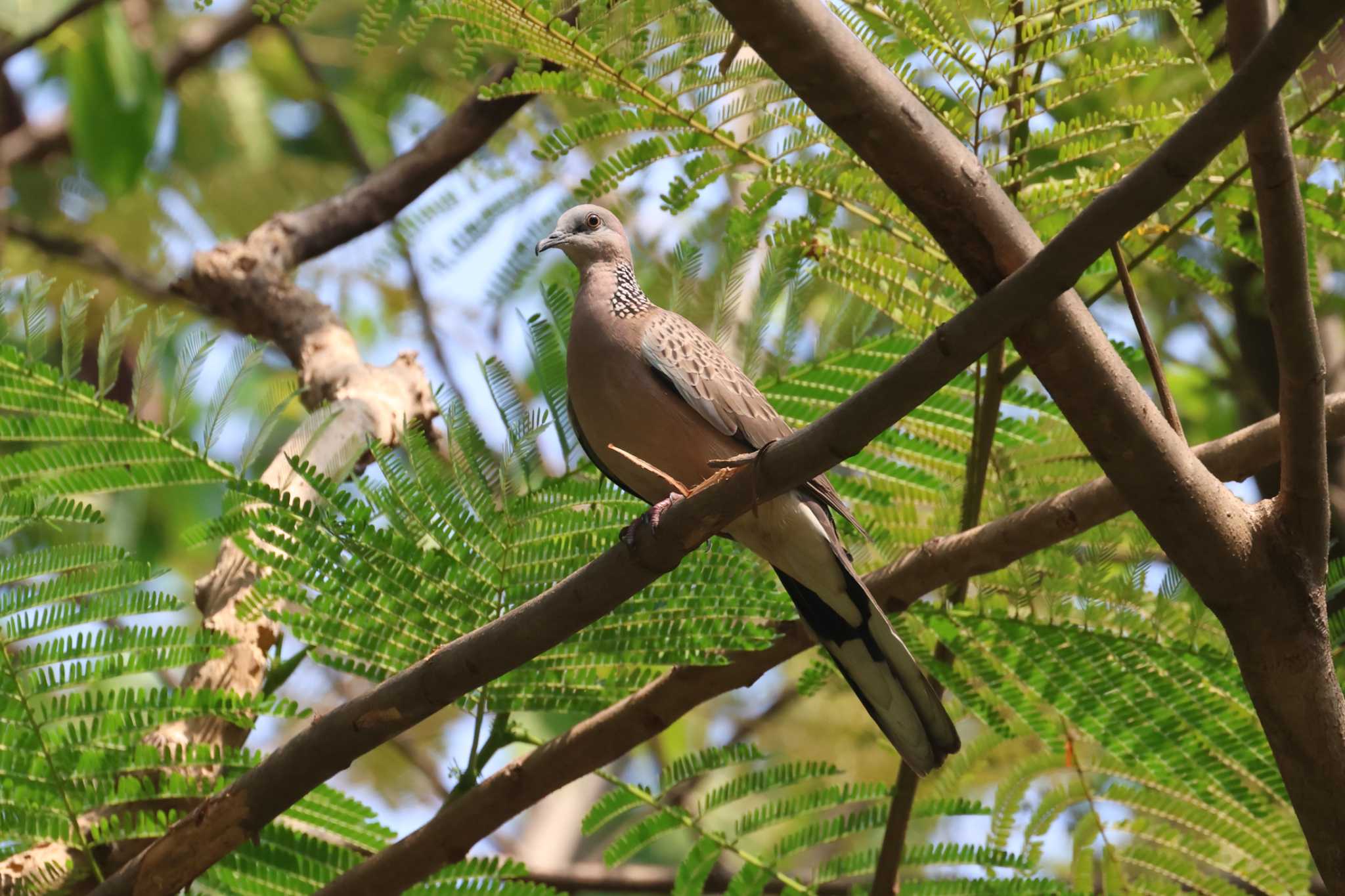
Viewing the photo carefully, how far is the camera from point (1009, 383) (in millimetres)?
3830

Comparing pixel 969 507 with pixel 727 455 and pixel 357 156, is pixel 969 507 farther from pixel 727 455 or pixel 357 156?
pixel 357 156

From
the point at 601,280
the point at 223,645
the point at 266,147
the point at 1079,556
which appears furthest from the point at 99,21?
the point at 1079,556

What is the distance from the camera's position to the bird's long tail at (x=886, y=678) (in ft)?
11.4

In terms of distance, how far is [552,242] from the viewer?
4.92m

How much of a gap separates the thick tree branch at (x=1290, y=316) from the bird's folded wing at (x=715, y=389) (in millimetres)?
1312

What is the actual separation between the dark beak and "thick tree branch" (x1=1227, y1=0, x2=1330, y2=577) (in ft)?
9.36

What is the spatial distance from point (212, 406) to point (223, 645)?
0.67m

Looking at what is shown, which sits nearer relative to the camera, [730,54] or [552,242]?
[730,54]

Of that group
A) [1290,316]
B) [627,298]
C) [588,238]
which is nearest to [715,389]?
[627,298]

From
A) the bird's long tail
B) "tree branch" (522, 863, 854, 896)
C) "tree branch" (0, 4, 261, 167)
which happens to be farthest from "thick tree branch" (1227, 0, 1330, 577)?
"tree branch" (0, 4, 261, 167)

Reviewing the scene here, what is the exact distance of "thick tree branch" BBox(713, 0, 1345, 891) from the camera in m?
2.20

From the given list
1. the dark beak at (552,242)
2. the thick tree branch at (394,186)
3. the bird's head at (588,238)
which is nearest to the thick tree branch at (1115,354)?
the bird's head at (588,238)

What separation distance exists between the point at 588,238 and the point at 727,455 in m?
1.31

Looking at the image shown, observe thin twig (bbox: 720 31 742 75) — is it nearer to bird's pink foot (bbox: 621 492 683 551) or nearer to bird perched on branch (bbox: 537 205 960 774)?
bird perched on branch (bbox: 537 205 960 774)
